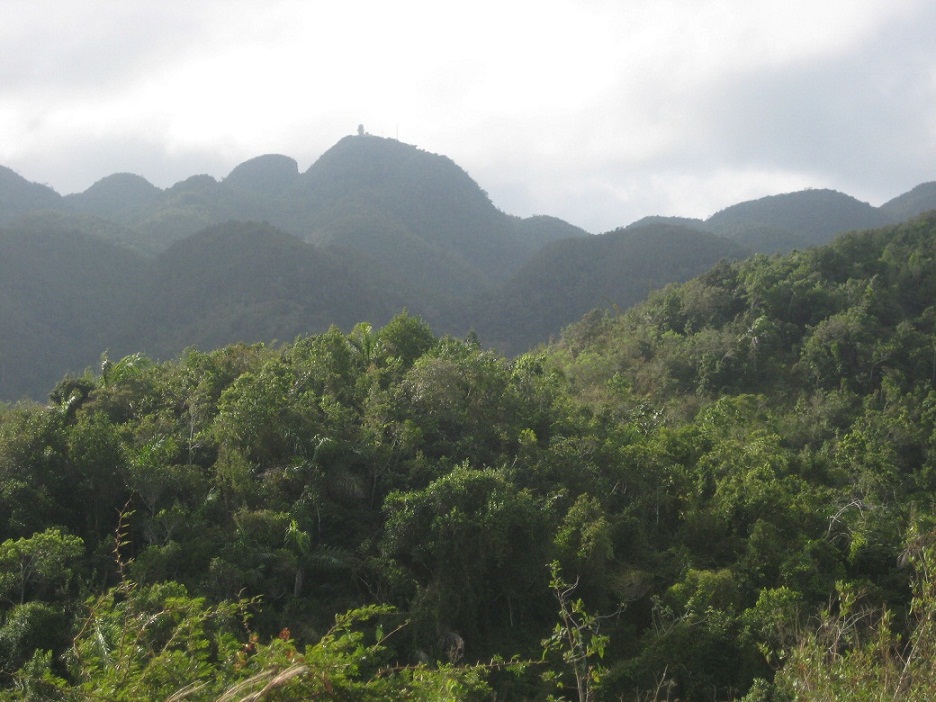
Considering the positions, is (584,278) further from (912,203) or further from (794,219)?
(912,203)

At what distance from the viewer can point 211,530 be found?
13.8 meters

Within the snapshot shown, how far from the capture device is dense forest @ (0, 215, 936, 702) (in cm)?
1183

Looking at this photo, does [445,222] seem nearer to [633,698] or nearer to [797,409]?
[797,409]

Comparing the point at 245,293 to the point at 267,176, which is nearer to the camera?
the point at 245,293

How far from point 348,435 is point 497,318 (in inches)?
2076

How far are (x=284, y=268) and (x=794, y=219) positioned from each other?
2479 inches

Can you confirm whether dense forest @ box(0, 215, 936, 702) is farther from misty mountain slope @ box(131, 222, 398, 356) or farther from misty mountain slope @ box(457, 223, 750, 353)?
misty mountain slope @ box(457, 223, 750, 353)

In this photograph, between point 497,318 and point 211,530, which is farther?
point 497,318

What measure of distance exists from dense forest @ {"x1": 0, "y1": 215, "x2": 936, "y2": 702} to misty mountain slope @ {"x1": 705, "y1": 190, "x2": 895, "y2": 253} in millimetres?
64447

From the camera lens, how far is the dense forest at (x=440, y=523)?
11828mm

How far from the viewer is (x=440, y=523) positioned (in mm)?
13609

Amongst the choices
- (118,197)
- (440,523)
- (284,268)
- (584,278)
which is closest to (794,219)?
(584,278)

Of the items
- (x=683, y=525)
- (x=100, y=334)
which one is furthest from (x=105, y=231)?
(x=683, y=525)

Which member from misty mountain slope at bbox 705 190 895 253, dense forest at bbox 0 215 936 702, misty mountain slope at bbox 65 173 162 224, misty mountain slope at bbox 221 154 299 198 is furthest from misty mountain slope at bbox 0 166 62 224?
dense forest at bbox 0 215 936 702
